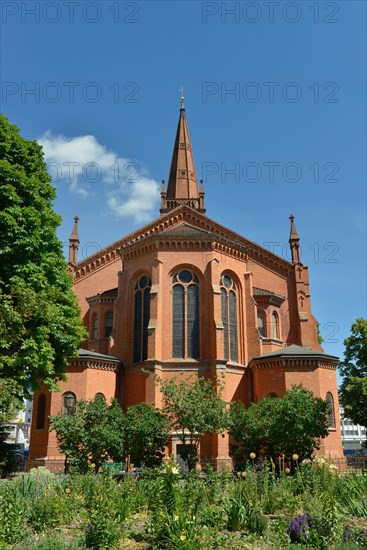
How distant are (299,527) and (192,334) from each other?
72.0 ft

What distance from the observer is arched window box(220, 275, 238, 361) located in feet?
105

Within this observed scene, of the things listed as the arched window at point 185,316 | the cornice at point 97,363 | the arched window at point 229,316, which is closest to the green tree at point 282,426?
the arched window at point 185,316

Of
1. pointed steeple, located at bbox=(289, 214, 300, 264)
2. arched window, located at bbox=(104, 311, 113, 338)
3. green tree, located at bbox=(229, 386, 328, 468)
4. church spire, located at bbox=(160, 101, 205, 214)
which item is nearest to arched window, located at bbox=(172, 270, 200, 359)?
green tree, located at bbox=(229, 386, 328, 468)

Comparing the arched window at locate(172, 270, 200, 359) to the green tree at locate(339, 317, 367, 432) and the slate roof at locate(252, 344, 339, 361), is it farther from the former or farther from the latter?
the green tree at locate(339, 317, 367, 432)

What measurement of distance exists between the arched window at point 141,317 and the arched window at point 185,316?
215 centimetres

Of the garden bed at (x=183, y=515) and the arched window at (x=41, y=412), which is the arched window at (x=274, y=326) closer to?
the arched window at (x=41, y=412)

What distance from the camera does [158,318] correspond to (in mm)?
30656

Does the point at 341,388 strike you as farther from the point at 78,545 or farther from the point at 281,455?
the point at 78,545

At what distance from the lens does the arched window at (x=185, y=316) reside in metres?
30.8

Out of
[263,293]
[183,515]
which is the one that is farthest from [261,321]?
[183,515]

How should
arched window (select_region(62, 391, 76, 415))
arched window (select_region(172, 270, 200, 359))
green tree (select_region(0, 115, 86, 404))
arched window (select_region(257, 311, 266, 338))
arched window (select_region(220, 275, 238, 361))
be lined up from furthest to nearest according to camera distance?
arched window (select_region(257, 311, 266, 338))
arched window (select_region(220, 275, 238, 361))
arched window (select_region(172, 270, 200, 359))
arched window (select_region(62, 391, 76, 415))
green tree (select_region(0, 115, 86, 404))

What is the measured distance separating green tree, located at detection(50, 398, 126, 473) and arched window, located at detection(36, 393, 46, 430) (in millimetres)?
6388

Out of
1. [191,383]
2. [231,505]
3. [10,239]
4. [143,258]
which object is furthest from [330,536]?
[143,258]

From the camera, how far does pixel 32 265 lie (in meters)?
20.5
